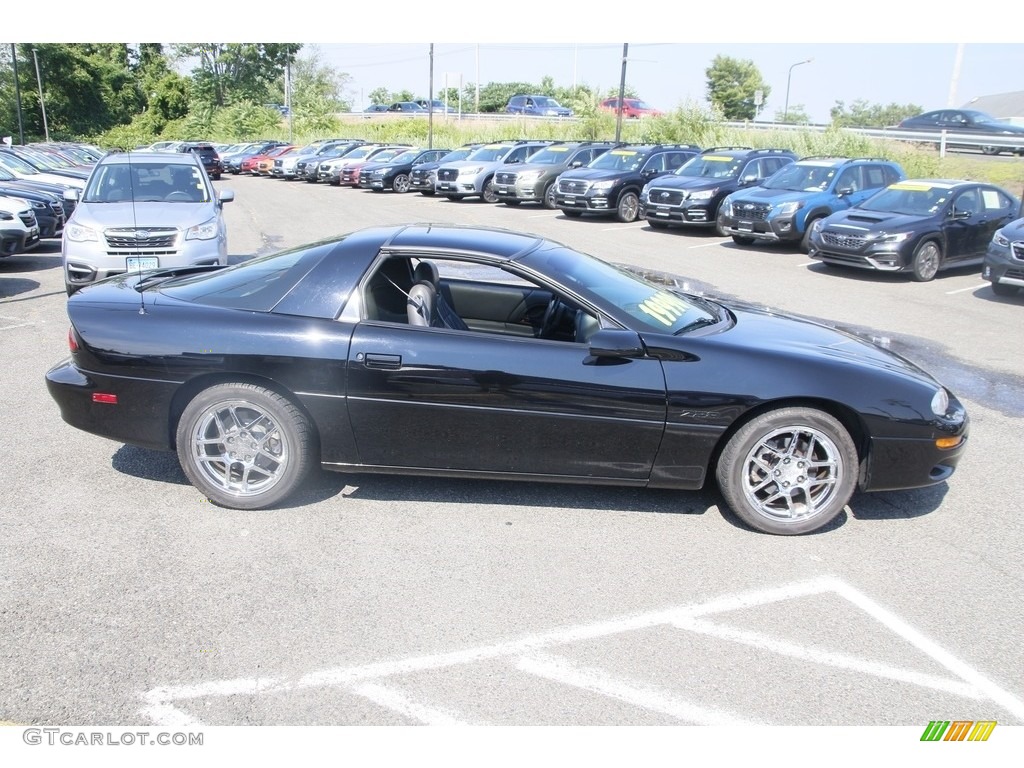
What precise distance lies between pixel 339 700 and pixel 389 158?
2961 centimetres

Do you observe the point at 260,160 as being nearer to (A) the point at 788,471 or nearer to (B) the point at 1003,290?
(B) the point at 1003,290

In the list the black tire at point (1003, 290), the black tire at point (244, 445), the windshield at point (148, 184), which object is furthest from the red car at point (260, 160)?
the black tire at point (244, 445)

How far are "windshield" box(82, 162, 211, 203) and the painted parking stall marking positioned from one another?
8.79 m

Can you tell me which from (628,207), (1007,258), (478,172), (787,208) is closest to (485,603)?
(1007,258)

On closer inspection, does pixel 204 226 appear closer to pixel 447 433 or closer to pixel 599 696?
pixel 447 433

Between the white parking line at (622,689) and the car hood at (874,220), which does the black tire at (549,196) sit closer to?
the car hood at (874,220)

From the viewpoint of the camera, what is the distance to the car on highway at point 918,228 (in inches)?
494

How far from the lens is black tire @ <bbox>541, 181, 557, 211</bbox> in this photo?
2140 cm

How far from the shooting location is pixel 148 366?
4.35 metres

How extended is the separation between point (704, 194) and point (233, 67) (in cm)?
7012

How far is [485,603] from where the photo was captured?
3.57 m

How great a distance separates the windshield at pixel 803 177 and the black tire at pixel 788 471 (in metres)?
13.0

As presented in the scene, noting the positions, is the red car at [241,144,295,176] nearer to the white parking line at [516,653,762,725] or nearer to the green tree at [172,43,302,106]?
the green tree at [172,43,302,106]

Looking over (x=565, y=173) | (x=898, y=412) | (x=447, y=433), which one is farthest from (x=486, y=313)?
(x=565, y=173)
